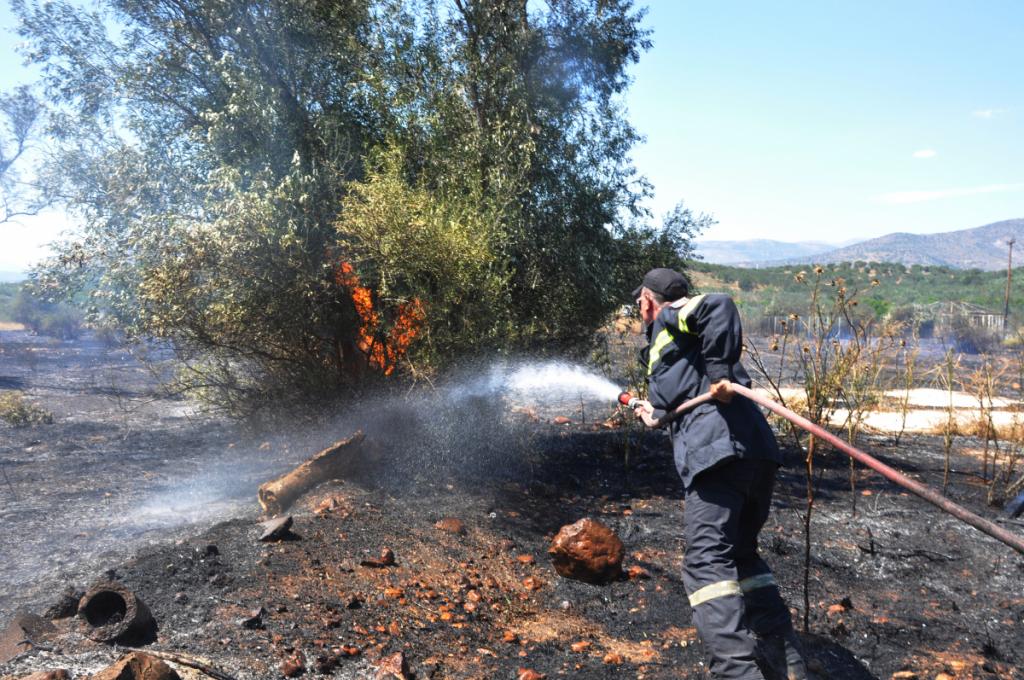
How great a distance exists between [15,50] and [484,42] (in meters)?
5.44

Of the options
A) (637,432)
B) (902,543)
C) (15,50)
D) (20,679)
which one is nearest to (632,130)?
(637,432)

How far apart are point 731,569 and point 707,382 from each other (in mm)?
839

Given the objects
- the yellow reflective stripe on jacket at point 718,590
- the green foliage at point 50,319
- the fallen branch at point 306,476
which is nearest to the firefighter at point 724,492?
the yellow reflective stripe on jacket at point 718,590

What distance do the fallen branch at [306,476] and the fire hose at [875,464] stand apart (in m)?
3.70

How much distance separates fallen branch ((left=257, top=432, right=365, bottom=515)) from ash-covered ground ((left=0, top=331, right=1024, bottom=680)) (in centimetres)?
16

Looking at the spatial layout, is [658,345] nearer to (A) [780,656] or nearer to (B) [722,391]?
(B) [722,391]

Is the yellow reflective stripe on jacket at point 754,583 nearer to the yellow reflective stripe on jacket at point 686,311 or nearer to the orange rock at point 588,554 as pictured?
the yellow reflective stripe on jacket at point 686,311

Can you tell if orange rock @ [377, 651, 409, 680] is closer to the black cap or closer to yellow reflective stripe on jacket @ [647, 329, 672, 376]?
yellow reflective stripe on jacket @ [647, 329, 672, 376]

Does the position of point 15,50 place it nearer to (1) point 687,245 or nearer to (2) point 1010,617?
(1) point 687,245

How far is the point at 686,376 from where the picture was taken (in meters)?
3.47

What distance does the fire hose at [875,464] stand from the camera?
2.09 m

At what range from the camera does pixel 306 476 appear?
6539 millimetres

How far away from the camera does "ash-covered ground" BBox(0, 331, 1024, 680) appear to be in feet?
12.9

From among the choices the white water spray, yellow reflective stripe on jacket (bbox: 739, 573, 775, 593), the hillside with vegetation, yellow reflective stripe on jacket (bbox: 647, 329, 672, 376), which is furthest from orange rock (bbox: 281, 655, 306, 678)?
the hillside with vegetation
